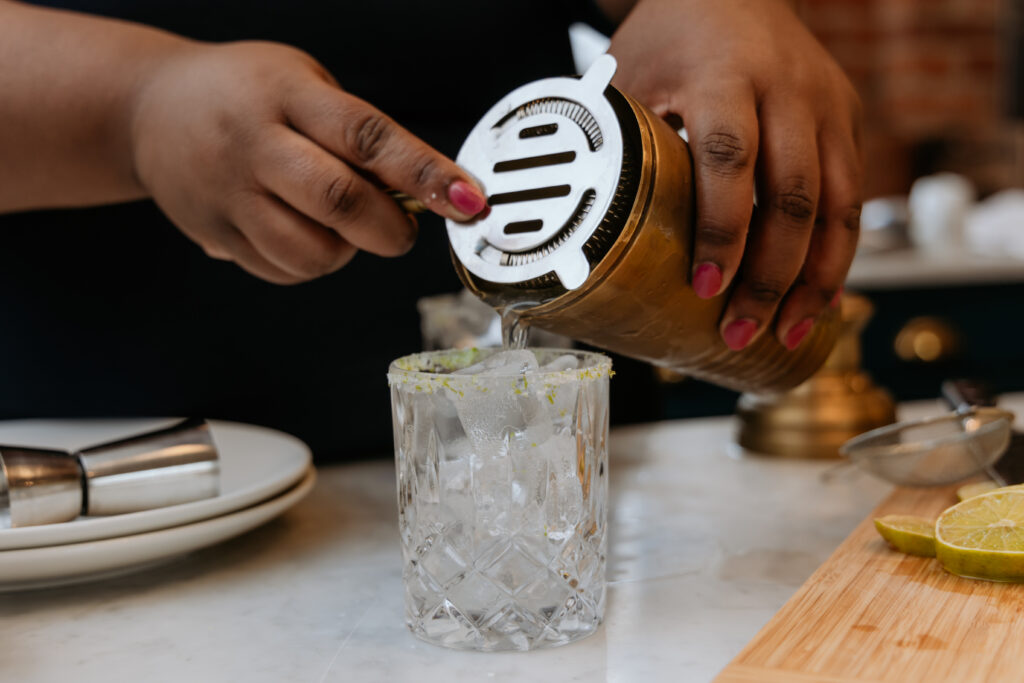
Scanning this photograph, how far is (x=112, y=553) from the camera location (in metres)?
0.72

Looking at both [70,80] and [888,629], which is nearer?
[888,629]

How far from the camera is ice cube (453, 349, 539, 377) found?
25.8 inches

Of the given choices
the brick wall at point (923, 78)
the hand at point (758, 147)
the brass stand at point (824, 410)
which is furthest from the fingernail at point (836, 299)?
the brick wall at point (923, 78)

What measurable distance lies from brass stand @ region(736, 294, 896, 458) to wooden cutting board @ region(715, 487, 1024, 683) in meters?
0.39

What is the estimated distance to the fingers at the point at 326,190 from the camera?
0.73 m

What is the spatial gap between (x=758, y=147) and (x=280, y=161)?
1.12 ft

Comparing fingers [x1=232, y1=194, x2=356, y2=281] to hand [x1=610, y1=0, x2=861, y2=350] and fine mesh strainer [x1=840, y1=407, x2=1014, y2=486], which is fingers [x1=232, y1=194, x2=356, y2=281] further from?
fine mesh strainer [x1=840, y1=407, x2=1014, y2=486]

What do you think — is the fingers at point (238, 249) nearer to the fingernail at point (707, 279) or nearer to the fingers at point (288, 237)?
the fingers at point (288, 237)

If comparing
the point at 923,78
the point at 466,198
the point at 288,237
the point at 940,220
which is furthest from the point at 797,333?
the point at 923,78

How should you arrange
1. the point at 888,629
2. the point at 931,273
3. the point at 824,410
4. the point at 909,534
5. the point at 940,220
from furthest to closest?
the point at 940,220 → the point at 931,273 → the point at 824,410 → the point at 909,534 → the point at 888,629

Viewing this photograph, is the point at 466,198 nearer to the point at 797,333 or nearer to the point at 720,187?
the point at 720,187

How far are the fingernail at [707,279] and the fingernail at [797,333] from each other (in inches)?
5.1

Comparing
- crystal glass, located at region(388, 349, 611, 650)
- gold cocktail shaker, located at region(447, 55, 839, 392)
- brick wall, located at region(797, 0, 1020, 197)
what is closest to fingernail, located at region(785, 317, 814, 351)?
gold cocktail shaker, located at region(447, 55, 839, 392)

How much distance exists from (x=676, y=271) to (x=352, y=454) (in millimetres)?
636
